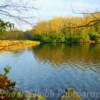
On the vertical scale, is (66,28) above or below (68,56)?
above

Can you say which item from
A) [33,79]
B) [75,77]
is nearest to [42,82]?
[33,79]

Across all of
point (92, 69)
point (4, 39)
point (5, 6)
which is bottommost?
point (92, 69)

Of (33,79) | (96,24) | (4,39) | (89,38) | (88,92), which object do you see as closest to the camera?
(96,24)

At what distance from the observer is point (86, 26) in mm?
3490

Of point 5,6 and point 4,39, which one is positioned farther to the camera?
point 4,39

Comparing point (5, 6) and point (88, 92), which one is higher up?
point (5, 6)

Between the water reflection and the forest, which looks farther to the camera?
the water reflection

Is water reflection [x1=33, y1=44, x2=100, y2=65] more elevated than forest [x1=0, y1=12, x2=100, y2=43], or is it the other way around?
forest [x1=0, y1=12, x2=100, y2=43]

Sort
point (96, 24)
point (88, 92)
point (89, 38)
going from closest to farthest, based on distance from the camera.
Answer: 1. point (96, 24)
2. point (88, 92)
3. point (89, 38)

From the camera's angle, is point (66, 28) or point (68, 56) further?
point (68, 56)

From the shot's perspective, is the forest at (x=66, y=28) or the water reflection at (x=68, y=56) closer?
the forest at (x=66, y=28)

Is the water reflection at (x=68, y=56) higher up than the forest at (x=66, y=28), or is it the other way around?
the forest at (x=66, y=28)

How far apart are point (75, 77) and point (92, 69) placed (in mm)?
4699

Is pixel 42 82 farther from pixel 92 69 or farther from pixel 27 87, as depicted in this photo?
pixel 92 69
